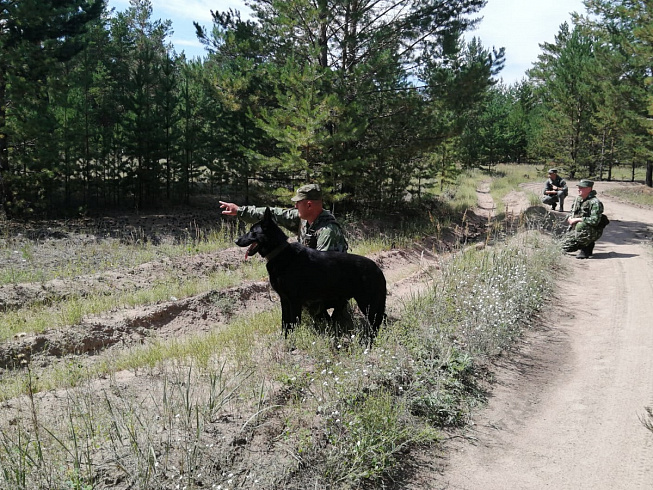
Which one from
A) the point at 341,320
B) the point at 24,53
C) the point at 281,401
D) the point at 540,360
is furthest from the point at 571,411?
the point at 24,53

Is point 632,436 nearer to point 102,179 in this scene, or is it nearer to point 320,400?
point 320,400

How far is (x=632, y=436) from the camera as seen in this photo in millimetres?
4012

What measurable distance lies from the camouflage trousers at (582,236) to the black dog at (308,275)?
24.3 feet

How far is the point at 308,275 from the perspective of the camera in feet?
15.9

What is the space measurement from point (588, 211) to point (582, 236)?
0.61 meters

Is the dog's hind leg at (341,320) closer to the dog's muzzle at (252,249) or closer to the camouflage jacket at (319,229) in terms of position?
the camouflage jacket at (319,229)

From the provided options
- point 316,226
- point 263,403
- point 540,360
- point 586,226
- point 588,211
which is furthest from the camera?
point 588,211

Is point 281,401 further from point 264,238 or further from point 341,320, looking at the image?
point 341,320

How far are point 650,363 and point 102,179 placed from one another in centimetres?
1914

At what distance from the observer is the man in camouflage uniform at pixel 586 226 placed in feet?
35.6

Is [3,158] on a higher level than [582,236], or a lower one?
higher

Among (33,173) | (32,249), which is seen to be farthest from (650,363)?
(33,173)

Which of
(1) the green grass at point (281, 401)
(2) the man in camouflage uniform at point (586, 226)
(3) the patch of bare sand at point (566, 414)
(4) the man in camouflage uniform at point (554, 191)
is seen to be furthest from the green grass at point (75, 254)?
(4) the man in camouflage uniform at point (554, 191)

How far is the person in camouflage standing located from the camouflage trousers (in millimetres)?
7232
